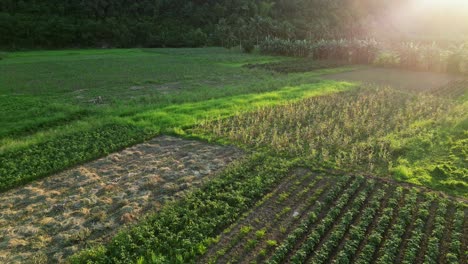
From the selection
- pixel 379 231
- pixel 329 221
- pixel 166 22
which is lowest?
pixel 379 231

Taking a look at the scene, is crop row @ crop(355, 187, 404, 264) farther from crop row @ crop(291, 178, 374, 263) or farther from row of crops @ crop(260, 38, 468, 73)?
row of crops @ crop(260, 38, 468, 73)

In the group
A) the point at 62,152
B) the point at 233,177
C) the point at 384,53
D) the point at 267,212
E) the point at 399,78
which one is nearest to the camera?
the point at 267,212

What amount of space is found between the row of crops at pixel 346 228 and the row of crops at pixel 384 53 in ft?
106

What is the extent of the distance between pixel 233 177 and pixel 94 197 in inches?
184

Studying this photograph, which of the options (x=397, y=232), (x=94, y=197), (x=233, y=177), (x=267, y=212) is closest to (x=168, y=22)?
(x=233, y=177)

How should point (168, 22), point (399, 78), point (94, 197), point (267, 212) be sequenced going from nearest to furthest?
point (267, 212) → point (94, 197) → point (399, 78) → point (168, 22)

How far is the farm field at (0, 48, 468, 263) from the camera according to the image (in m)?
9.01

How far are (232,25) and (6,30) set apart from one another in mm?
41219

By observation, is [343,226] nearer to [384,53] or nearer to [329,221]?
[329,221]

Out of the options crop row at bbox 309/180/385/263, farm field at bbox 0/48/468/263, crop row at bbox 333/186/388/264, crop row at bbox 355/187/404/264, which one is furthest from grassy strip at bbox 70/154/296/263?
crop row at bbox 355/187/404/264

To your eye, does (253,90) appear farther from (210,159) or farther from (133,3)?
(133,3)

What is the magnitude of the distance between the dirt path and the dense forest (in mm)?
48958

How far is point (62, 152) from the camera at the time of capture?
1456 cm

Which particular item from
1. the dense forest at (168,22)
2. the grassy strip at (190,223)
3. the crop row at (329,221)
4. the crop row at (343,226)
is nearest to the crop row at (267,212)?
the grassy strip at (190,223)
